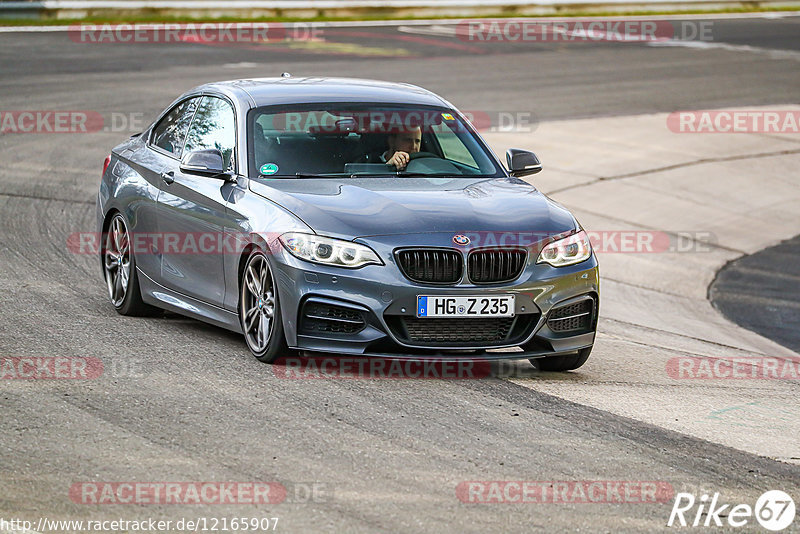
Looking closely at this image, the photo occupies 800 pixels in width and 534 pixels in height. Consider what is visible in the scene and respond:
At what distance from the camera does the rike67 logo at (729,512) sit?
5383 millimetres

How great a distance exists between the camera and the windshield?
8555 millimetres

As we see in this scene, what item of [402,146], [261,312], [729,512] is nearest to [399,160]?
[402,146]

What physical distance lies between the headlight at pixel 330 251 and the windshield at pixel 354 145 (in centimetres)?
101

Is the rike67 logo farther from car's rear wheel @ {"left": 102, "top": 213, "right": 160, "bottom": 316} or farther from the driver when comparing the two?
car's rear wheel @ {"left": 102, "top": 213, "right": 160, "bottom": 316}

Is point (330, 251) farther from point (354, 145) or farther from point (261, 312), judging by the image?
point (354, 145)

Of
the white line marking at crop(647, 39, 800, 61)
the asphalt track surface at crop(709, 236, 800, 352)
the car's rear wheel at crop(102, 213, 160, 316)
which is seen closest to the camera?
the car's rear wheel at crop(102, 213, 160, 316)

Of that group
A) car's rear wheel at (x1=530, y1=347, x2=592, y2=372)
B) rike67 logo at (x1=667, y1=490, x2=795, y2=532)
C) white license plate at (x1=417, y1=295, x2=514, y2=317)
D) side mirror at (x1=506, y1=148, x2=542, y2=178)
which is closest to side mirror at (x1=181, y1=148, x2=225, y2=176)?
white license plate at (x1=417, y1=295, x2=514, y2=317)

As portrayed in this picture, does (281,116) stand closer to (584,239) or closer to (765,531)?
(584,239)

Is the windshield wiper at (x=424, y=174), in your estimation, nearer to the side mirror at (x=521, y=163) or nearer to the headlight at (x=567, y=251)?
the side mirror at (x=521, y=163)

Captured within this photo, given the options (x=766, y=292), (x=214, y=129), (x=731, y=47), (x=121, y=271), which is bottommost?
(x=731, y=47)

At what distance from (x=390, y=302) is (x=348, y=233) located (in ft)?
1.49

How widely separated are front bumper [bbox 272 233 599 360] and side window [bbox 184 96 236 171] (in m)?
1.43

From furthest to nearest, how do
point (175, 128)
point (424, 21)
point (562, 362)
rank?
point (424, 21), point (175, 128), point (562, 362)

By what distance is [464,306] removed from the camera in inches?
293
